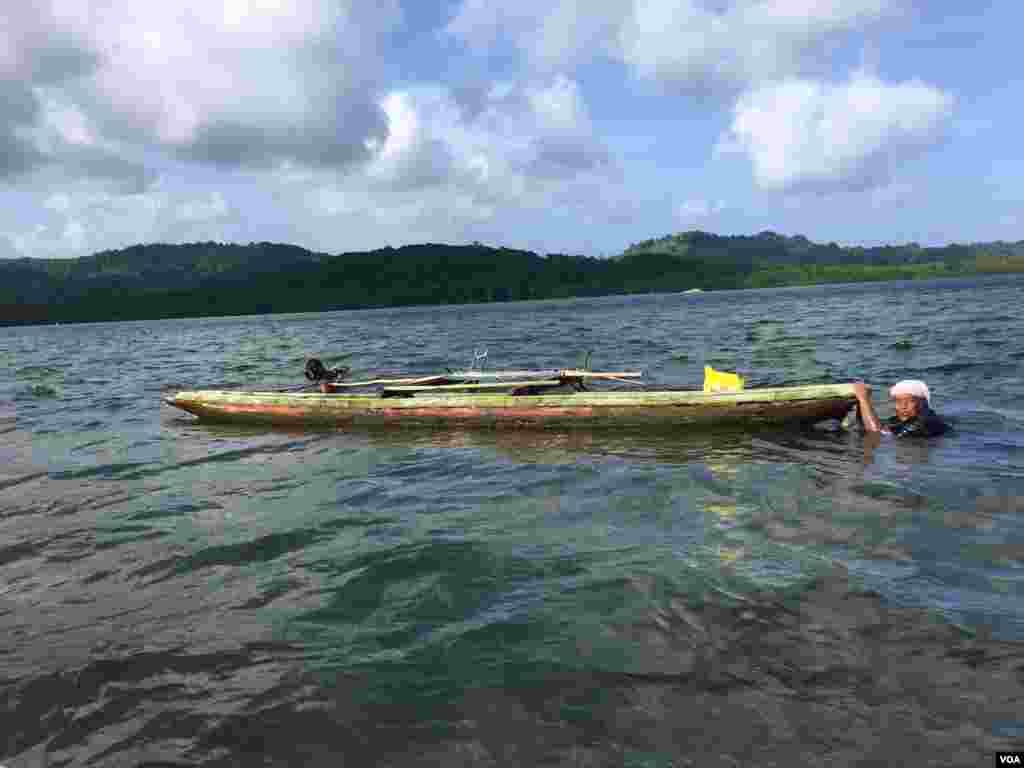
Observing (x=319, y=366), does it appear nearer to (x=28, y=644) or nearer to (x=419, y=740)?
(x=28, y=644)

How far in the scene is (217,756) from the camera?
4.29 meters

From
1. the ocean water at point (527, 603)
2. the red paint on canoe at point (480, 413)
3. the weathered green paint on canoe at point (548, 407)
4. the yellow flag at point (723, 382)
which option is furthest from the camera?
the red paint on canoe at point (480, 413)

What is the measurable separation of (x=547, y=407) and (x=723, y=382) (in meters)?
3.93

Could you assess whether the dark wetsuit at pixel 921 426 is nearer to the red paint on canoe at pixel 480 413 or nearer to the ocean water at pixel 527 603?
the ocean water at pixel 527 603

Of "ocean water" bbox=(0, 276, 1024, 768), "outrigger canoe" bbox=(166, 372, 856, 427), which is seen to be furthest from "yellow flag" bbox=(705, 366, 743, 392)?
"ocean water" bbox=(0, 276, 1024, 768)

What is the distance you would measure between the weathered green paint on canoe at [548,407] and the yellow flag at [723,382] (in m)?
0.58

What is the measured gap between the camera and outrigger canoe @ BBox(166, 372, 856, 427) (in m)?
12.9

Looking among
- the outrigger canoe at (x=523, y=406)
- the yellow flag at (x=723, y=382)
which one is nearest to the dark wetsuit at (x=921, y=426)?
the outrigger canoe at (x=523, y=406)

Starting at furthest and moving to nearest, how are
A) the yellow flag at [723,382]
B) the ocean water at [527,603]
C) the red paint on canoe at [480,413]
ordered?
the red paint on canoe at [480,413]
the yellow flag at [723,382]
the ocean water at [527,603]

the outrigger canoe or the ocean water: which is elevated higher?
the outrigger canoe

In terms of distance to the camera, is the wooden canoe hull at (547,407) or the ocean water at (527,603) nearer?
A: the ocean water at (527,603)

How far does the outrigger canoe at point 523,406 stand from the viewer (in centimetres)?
1288

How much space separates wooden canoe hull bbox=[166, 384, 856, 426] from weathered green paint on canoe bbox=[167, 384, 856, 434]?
0.02 metres

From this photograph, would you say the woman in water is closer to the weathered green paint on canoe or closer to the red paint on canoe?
the weathered green paint on canoe
